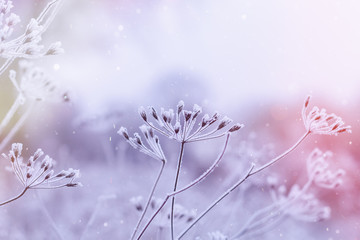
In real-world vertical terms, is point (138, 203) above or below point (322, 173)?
above

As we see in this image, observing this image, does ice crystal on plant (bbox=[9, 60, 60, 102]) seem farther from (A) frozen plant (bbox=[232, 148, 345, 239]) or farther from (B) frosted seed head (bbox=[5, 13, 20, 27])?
(A) frozen plant (bbox=[232, 148, 345, 239])

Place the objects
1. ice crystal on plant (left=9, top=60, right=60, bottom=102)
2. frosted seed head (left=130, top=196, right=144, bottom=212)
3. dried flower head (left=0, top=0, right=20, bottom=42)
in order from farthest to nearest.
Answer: frosted seed head (left=130, top=196, right=144, bottom=212)
ice crystal on plant (left=9, top=60, right=60, bottom=102)
dried flower head (left=0, top=0, right=20, bottom=42)

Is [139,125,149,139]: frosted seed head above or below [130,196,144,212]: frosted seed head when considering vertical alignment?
above

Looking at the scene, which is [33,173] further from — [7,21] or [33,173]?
[7,21]

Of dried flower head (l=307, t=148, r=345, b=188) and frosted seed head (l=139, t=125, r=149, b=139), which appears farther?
dried flower head (l=307, t=148, r=345, b=188)

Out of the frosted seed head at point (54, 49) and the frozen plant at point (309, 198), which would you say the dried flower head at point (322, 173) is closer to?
the frozen plant at point (309, 198)

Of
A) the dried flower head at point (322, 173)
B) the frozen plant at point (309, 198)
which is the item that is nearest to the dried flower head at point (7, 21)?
the frozen plant at point (309, 198)

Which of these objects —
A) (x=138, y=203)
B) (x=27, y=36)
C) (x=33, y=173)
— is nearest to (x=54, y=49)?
(x=27, y=36)

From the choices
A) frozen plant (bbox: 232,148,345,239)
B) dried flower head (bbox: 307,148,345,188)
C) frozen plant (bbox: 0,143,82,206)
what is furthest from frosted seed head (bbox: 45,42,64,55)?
dried flower head (bbox: 307,148,345,188)

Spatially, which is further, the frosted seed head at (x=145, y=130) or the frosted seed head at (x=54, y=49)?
the frosted seed head at (x=145, y=130)
